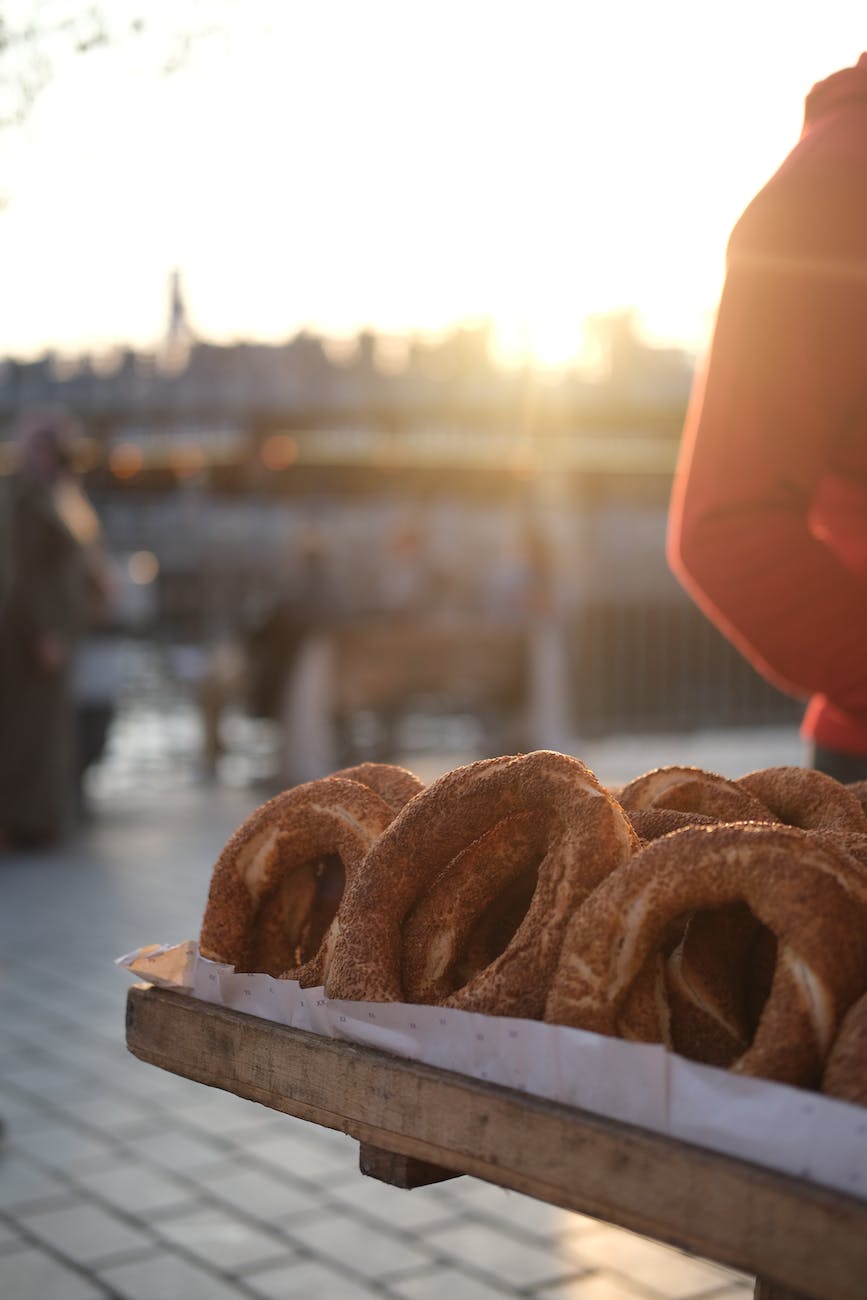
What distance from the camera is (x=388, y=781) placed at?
Answer: 1902mm

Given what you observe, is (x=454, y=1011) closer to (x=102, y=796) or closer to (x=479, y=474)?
(x=102, y=796)

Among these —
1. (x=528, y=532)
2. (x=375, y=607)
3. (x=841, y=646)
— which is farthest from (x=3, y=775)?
(x=841, y=646)

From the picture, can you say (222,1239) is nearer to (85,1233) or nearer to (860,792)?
(85,1233)

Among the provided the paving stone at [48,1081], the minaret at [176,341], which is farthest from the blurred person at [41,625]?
the minaret at [176,341]

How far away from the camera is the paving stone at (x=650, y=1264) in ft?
10.7

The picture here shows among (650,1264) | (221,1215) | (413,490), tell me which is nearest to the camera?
(650,1264)

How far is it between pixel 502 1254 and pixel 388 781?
1845 mm

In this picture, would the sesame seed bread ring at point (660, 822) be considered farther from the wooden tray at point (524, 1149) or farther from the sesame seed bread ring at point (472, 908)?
the wooden tray at point (524, 1149)

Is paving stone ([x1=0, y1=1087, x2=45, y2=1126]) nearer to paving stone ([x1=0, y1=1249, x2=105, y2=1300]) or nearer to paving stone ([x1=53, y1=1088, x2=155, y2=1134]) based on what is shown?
paving stone ([x1=53, y1=1088, x2=155, y2=1134])

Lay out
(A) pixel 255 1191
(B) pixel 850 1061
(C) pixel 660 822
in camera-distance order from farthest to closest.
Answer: (A) pixel 255 1191 → (C) pixel 660 822 → (B) pixel 850 1061

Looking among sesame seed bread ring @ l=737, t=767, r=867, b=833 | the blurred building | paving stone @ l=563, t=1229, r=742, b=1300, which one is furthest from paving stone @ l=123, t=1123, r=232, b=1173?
the blurred building

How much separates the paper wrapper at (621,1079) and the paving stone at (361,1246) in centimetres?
188

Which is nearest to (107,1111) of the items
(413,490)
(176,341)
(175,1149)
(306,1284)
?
(175,1149)

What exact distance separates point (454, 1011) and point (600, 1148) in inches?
8.5
